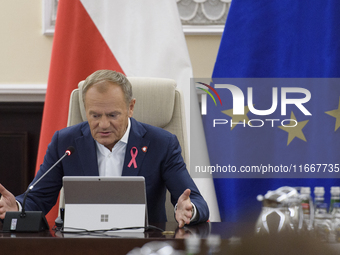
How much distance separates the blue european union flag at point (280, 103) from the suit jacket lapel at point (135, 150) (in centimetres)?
62

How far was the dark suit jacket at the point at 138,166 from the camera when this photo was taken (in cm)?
148

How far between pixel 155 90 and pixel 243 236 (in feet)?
4.90

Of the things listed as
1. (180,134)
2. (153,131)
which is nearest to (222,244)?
(153,131)

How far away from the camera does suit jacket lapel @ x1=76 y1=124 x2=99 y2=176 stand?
4.84ft

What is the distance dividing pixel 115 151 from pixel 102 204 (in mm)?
481

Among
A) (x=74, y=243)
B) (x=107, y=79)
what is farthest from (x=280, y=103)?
(x=74, y=243)

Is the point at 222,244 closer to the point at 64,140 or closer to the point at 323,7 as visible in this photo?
the point at 64,140

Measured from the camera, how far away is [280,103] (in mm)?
1996

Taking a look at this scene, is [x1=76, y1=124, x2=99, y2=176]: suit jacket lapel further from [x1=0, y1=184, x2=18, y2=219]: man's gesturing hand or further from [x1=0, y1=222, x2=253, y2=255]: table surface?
[x1=0, y1=222, x2=253, y2=255]: table surface

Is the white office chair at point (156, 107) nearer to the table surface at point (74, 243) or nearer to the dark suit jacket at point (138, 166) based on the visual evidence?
the dark suit jacket at point (138, 166)

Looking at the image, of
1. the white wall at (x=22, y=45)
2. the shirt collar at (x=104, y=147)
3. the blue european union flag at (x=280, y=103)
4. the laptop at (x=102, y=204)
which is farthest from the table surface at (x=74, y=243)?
the white wall at (x=22, y=45)

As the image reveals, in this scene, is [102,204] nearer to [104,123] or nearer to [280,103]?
[104,123]

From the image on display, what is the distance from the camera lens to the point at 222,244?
0.78 ft

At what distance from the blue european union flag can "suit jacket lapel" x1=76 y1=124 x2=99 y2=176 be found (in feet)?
2.57
